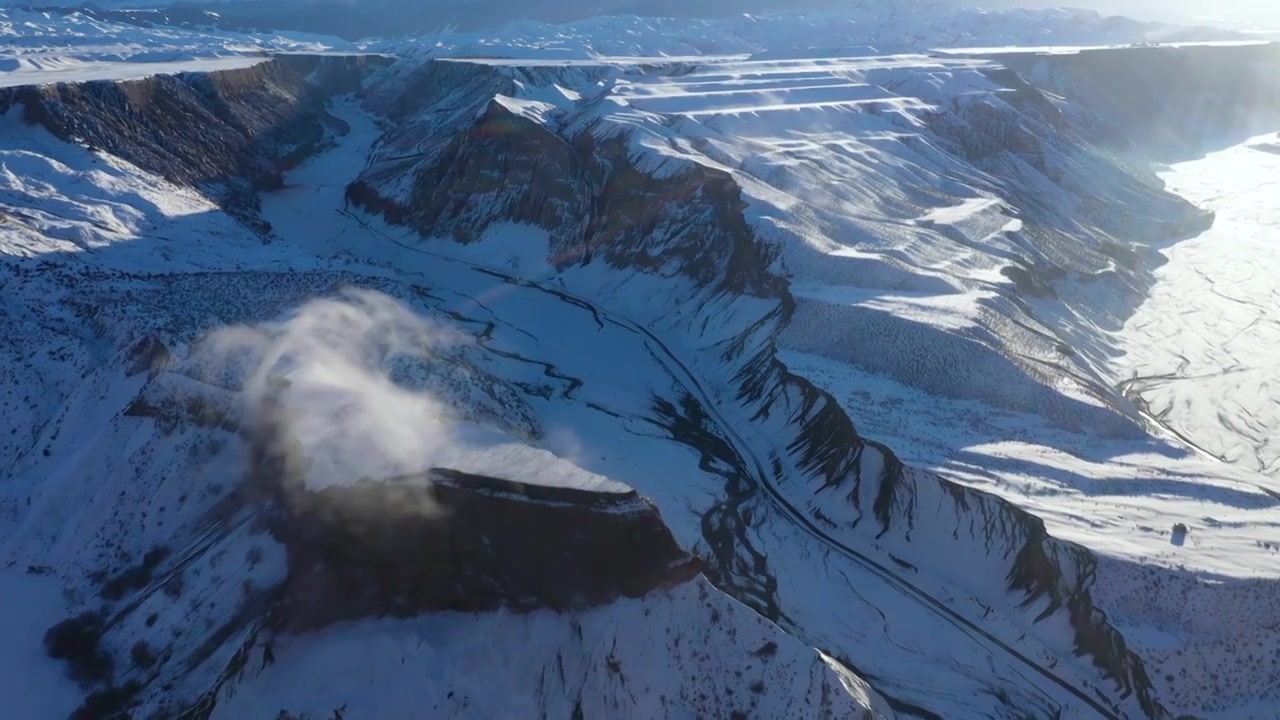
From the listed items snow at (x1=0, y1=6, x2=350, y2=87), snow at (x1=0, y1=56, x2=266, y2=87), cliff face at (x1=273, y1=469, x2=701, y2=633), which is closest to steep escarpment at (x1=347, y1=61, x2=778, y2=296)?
snow at (x1=0, y1=56, x2=266, y2=87)

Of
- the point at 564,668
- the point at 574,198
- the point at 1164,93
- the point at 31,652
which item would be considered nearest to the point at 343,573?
the point at 564,668

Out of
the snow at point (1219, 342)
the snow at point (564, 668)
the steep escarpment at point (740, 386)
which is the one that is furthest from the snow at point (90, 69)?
the snow at point (1219, 342)

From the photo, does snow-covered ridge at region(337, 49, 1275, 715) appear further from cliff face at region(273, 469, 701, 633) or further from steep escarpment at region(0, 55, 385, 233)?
cliff face at region(273, 469, 701, 633)

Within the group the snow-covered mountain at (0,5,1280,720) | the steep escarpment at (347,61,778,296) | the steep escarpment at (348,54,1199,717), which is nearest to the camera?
the snow-covered mountain at (0,5,1280,720)

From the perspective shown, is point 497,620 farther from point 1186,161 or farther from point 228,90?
point 1186,161

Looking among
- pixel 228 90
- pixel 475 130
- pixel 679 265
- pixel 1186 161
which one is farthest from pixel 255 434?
pixel 1186 161

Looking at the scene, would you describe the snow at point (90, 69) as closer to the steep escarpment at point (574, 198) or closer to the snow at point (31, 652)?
the steep escarpment at point (574, 198)
